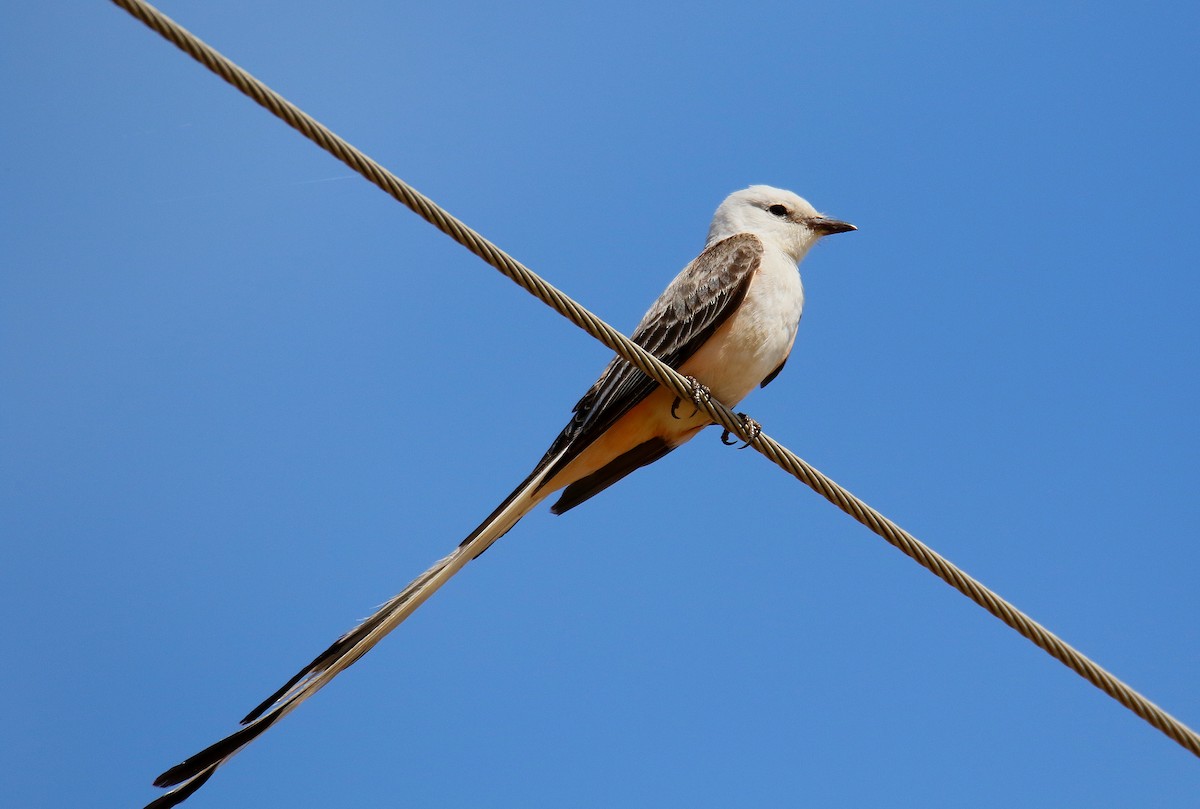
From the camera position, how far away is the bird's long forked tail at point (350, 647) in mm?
3135

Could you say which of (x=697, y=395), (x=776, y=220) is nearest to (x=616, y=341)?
(x=697, y=395)

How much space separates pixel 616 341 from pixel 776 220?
8.24ft

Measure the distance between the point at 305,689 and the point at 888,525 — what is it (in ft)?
5.90

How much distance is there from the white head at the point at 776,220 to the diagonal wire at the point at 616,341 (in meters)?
1.97

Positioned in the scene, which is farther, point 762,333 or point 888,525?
point 762,333

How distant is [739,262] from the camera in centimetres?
474

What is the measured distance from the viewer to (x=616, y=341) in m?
3.19

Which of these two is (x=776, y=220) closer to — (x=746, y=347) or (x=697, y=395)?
(x=746, y=347)

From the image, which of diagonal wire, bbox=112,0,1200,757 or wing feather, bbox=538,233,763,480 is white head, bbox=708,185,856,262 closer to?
wing feather, bbox=538,233,763,480

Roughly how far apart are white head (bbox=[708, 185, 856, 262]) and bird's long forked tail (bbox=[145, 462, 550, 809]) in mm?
1795

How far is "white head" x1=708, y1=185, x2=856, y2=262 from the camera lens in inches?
212

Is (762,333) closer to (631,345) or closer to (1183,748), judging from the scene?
(631,345)

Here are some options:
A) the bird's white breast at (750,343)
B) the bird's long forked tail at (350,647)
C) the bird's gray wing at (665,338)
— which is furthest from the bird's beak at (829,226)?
the bird's long forked tail at (350,647)

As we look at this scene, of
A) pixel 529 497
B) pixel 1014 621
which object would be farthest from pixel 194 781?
pixel 1014 621
